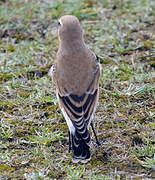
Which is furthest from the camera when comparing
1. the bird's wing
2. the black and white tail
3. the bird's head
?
the bird's head

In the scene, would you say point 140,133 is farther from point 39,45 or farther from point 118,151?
point 39,45

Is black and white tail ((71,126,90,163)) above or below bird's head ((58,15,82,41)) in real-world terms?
below

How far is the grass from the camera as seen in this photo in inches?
207

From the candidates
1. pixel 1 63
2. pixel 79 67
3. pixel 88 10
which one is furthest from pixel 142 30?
pixel 79 67

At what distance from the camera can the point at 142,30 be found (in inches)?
358

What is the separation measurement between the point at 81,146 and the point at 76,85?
34.3 inches

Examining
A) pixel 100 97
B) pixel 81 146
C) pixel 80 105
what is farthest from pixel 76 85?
pixel 100 97

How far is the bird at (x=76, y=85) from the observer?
202 inches

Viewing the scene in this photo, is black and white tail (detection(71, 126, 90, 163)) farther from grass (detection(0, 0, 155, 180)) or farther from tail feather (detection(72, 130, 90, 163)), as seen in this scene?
grass (detection(0, 0, 155, 180))

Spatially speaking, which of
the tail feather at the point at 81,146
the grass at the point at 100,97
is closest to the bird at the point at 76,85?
the tail feather at the point at 81,146

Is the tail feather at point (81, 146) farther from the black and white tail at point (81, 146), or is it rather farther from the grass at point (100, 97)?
the grass at point (100, 97)

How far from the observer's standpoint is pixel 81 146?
16.8 ft

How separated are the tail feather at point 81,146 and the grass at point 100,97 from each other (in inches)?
6.1

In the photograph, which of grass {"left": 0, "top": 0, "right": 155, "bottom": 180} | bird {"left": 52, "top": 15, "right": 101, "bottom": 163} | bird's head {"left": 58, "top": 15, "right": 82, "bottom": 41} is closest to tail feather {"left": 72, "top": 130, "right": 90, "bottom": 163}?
bird {"left": 52, "top": 15, "right": 101, "bottom": 163}
